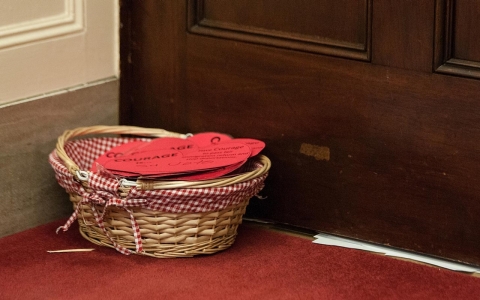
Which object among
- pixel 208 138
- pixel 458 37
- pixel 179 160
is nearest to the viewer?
pixel 458 37

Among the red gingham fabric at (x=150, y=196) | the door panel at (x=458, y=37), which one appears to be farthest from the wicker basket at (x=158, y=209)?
the door panel at (x=458, y=37)

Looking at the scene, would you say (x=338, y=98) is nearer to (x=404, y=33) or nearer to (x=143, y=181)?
(x=404, y=33)

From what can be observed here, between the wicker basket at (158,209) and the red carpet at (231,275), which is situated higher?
Answer: the wicker basket at (158,209)

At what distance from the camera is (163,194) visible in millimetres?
1369

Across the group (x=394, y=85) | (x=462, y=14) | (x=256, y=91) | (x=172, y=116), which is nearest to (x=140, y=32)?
(x=172, y=116)

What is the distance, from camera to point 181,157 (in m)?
1.50

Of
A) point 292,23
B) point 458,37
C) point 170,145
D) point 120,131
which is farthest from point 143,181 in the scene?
point 458,37

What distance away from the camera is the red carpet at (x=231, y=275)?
1.35 meters

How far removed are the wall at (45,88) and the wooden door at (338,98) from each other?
0.19 feet

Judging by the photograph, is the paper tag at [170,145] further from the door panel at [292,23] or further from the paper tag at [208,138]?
the door panel at [292,23]

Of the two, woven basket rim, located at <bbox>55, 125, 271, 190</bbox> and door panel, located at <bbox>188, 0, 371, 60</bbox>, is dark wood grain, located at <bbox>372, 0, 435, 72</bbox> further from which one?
woven basket rim, located at <bbox>55, 125, 271, 190</bbox>

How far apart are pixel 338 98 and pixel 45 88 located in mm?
569

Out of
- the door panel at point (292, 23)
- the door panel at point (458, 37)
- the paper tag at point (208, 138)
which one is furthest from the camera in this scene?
the paper tag at point (208, 138)

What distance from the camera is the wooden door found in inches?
55.1
